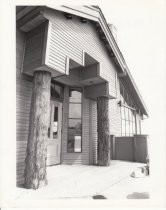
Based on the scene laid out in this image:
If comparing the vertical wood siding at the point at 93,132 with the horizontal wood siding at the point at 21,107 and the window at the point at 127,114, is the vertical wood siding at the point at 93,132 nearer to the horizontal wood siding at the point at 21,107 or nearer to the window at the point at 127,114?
the window at the point at 127,114

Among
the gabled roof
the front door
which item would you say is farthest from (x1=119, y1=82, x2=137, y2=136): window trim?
the front door

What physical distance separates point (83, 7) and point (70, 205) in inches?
228

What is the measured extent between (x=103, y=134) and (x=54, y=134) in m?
2.07

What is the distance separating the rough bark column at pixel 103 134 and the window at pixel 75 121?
842 millimetres

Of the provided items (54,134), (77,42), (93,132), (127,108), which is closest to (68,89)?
(54,134)

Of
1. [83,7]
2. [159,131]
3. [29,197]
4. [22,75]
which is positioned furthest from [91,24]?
[29,197]

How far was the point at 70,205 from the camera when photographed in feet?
12.3

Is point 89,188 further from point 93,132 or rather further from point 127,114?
point 127,114

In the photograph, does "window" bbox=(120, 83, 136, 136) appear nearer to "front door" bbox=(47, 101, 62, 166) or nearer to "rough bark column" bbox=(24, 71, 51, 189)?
"front door" bbox=(47, 101, 62, 166)

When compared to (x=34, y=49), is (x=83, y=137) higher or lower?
lower

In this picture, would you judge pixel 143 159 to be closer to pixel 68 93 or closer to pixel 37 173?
pixel 68 93

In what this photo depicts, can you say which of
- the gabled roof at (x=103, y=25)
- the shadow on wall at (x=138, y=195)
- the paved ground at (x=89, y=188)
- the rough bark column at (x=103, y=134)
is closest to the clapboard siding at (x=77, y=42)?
the gabled roof at (x=103, y=25)

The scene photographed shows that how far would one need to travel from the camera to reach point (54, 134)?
24.5 ft

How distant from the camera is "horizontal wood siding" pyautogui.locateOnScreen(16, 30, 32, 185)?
17.5ft
